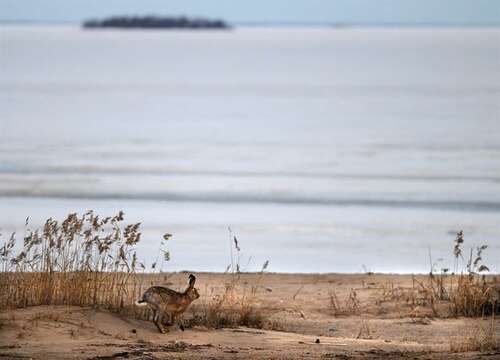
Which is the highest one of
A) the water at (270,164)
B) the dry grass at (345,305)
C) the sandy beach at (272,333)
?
the water at (270,164)

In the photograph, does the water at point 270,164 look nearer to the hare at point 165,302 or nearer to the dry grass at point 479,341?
the dry grass at point 479,341

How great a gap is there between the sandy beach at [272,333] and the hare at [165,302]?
0.08m

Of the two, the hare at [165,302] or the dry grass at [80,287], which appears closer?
the hare at [165,302]

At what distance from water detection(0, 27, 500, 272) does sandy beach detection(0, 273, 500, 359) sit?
2271 mm

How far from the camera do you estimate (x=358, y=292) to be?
417 inches

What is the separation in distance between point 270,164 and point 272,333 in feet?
41.0

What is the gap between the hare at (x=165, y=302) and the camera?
307 inches

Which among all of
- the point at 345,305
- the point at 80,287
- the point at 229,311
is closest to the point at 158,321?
the point at 80,287

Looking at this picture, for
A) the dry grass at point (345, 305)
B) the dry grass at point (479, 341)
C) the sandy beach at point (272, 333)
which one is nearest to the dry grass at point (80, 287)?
the sandy beach at point (272, 333)

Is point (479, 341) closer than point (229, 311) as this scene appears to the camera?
Yes

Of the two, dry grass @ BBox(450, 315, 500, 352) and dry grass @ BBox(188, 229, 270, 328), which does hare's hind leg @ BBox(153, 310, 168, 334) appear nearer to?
dry grass @ BBox(188, 229, 270, 328)

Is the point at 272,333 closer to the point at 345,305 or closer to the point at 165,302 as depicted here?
the point at 165,302

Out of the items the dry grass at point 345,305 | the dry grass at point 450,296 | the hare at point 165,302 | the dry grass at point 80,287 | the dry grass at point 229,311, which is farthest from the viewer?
the dry grass at point 345,305

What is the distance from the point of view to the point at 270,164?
20.8 meters
